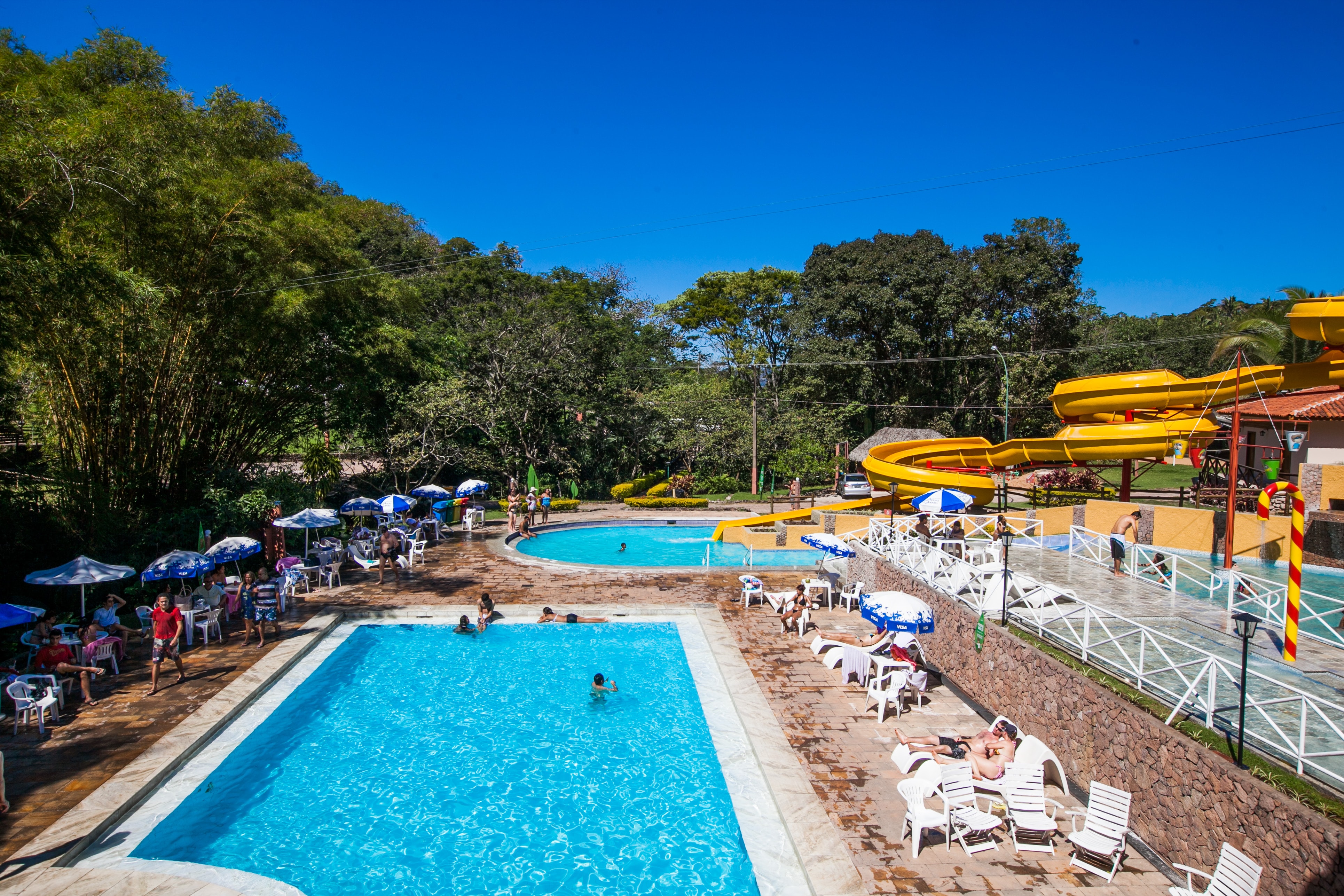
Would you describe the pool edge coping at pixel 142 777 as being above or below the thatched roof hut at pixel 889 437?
below

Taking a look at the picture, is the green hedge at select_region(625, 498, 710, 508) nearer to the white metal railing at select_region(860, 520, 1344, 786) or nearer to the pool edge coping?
the white metal railing at select_region(860, 520, 1344, 786)

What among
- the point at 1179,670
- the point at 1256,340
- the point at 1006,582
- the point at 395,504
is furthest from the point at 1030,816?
the point at 1256,340

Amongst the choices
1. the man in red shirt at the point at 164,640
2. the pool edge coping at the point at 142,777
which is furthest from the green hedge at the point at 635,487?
the man in red shirt at the point at 164,640

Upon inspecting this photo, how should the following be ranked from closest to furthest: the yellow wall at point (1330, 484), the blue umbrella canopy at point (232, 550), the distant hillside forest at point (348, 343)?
the distant hillside forest at point (348, 343) < the blue umbrella canopy at point (232, 550) < the yellow wall at point (1330, 484)

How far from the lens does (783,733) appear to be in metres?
9.08

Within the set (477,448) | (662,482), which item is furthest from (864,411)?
(477,448)

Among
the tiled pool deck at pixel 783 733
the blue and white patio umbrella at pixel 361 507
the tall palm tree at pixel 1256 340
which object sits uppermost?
the tall palm tree at pixel 1256 340

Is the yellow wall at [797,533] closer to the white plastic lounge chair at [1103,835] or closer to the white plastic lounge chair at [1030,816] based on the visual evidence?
the white plastic lounge chair at [1030,816]

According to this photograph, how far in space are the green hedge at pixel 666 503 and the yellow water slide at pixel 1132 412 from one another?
33.7 feet

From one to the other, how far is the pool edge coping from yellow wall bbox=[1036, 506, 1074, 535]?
19.9 metres

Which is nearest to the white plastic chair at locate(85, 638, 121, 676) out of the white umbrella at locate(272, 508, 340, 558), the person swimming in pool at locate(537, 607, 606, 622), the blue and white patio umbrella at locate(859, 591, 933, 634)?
the white umbrella at locate(272, 508, 340, 558)

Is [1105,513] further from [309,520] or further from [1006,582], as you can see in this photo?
[309,520]

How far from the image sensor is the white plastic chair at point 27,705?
8.81 m

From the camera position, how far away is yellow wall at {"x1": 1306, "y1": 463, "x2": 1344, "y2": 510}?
16266 mm
